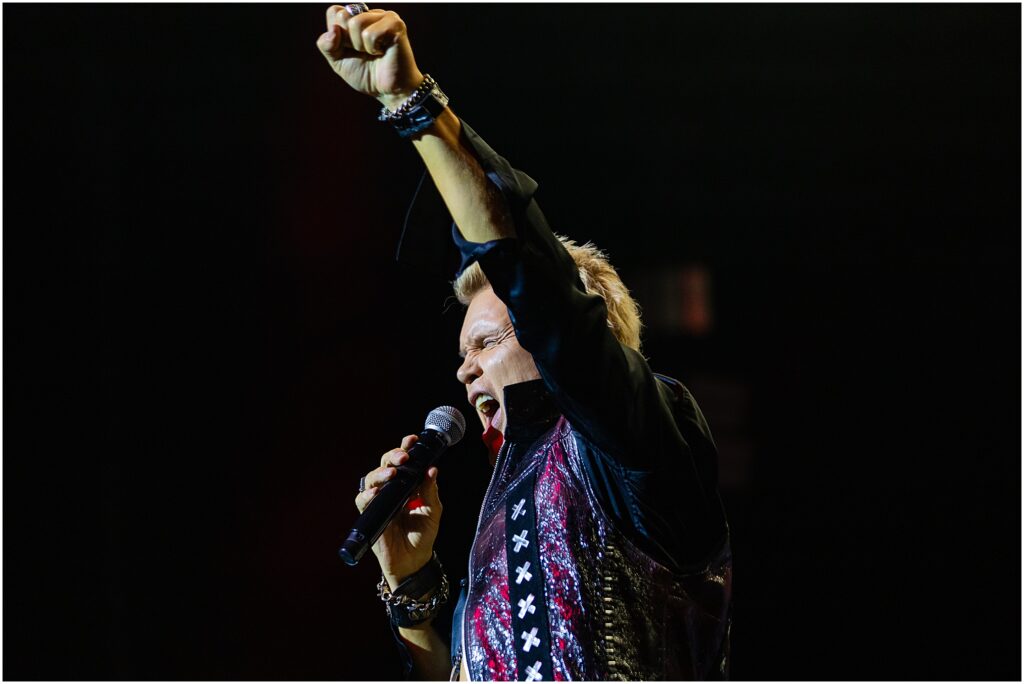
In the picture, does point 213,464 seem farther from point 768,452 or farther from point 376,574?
point 768,452

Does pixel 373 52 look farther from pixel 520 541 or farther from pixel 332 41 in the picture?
pixel 520 541

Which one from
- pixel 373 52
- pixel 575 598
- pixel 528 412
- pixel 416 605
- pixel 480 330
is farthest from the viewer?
pixel 416 605

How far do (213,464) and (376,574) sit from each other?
1.46 feet

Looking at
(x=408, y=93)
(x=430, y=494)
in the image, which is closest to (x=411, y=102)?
(x=408, y=93)

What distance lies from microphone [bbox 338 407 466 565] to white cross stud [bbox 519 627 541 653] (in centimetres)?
23

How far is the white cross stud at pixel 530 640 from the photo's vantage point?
107 centimetres

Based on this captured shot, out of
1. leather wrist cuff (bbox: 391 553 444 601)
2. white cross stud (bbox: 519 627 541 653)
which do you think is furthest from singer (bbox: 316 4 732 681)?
leather wrist cuff (bbox: 391 553 444 601)

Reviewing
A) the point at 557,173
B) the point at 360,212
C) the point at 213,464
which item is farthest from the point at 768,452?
the point at 213,464

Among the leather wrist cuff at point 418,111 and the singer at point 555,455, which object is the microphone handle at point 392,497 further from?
the leather wrist cuff at point 418,111

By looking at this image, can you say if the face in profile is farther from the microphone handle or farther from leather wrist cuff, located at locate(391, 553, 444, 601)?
leather wrist cuff, located at locate(391, 553, 444, 601)

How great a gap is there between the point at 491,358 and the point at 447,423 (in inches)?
5.6

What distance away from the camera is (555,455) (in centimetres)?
114

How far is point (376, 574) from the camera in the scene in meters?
2.05

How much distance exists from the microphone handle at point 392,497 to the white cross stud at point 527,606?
21 centimetres
